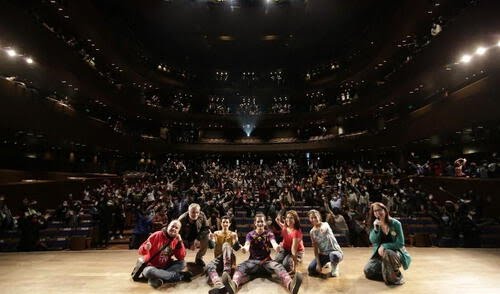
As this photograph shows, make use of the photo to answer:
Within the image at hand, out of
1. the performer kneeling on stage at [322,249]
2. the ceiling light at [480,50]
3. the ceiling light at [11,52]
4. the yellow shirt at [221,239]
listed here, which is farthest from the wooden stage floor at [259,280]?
the ceiling light at [11,52]

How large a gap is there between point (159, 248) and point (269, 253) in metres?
1.70

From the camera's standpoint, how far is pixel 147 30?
24.6 meters

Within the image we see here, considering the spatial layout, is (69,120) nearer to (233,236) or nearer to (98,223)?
(98,223)

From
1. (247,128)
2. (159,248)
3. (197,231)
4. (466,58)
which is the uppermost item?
(247,128)

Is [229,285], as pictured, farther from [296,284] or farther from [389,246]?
[389,246]

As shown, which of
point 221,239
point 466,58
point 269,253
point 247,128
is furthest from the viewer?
point 247,128

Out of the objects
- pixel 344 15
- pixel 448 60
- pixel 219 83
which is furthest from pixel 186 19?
pixel 448 60

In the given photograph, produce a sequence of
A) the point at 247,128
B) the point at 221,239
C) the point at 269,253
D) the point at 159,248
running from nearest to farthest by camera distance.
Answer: the point at 159,248
the point at 269,253
the point at 221,239
the point at 247,128

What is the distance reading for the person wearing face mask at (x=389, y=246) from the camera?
4016mm

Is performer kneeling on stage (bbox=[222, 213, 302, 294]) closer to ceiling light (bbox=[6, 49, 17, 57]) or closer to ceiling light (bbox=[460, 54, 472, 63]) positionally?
ceiling light (bbox=[460, 54, 472, 63])

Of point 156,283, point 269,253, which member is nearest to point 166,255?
point 156,283

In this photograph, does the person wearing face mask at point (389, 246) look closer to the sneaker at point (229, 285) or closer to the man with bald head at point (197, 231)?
the sneaker at point (229, 285)

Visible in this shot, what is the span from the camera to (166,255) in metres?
4.34

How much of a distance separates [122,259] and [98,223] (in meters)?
3.33
